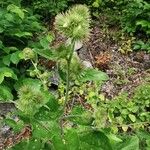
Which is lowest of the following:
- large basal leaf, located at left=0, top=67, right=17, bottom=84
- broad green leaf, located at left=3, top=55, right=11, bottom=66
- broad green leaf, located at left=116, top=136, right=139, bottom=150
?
broad green leaf, located at left=116, top=136, right=139, bottom=150

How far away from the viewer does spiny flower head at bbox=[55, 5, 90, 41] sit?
1747 mm

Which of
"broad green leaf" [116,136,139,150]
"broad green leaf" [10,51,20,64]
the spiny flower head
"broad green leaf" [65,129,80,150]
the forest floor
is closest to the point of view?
the spiny flower head

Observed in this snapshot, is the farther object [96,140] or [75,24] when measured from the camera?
[96,140]

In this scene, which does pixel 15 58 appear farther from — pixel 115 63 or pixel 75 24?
pixel 75 24

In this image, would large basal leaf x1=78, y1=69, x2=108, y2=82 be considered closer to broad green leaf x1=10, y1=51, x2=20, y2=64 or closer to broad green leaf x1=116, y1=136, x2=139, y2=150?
broad green leaf x1=116, y1=136, x2=139, y2=150

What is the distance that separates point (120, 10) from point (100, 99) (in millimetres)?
2457

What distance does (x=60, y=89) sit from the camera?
5137 mm

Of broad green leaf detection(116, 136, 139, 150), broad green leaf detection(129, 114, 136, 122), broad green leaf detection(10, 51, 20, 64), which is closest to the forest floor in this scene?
broad green leaf detection(129, 114, 136, 122)

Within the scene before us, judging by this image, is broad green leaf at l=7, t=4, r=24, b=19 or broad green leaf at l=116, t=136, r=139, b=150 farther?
broad green leaf at l=7, t=4, r=24, b=19

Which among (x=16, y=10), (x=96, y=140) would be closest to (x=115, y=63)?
(x=16, y=10)

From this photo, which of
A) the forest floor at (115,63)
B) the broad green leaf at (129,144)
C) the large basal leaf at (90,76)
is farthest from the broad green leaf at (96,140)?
the forest floor at (115,63)

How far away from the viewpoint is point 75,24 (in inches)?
68.9

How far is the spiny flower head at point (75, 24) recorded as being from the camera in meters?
1.75

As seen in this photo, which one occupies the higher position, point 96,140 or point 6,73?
point 6,73
